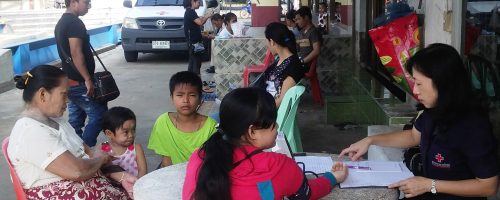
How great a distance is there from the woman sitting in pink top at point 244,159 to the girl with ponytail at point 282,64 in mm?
2376

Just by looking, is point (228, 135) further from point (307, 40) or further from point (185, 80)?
point (307, 40)

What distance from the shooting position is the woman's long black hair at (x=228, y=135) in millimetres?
1862

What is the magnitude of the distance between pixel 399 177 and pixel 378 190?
15 centimetres

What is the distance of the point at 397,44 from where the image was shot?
4750 mm

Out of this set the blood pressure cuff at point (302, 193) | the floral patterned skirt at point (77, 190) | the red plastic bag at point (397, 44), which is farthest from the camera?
the red plastic bag at point (397, 44)

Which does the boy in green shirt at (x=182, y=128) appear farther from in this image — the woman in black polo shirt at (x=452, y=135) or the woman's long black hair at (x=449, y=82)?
the woman's long black hair at (x=449, y=82)

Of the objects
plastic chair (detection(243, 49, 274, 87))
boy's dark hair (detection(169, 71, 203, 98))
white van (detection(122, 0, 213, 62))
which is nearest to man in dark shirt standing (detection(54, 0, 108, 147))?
boy's dark hair (detection(169, 71, 203, 98))

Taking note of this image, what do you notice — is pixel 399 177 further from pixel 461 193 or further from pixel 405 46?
pixel 405 46

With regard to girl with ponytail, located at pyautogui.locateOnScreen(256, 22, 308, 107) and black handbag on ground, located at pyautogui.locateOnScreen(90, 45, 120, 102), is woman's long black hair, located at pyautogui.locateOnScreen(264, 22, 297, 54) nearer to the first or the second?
girl with ponytail, located at pyautogui.locateOnScreen(256, 22, 308, 107)

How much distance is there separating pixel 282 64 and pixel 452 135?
2.37m

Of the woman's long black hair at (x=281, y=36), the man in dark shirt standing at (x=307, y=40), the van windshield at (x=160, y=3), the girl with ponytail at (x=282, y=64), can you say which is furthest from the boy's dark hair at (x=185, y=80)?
the van windshield at (x=160, y=3)

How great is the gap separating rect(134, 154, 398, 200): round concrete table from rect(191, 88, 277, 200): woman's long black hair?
1.48 ft

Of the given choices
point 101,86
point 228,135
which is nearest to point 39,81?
point 228,135

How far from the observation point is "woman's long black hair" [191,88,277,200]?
6.11ft
